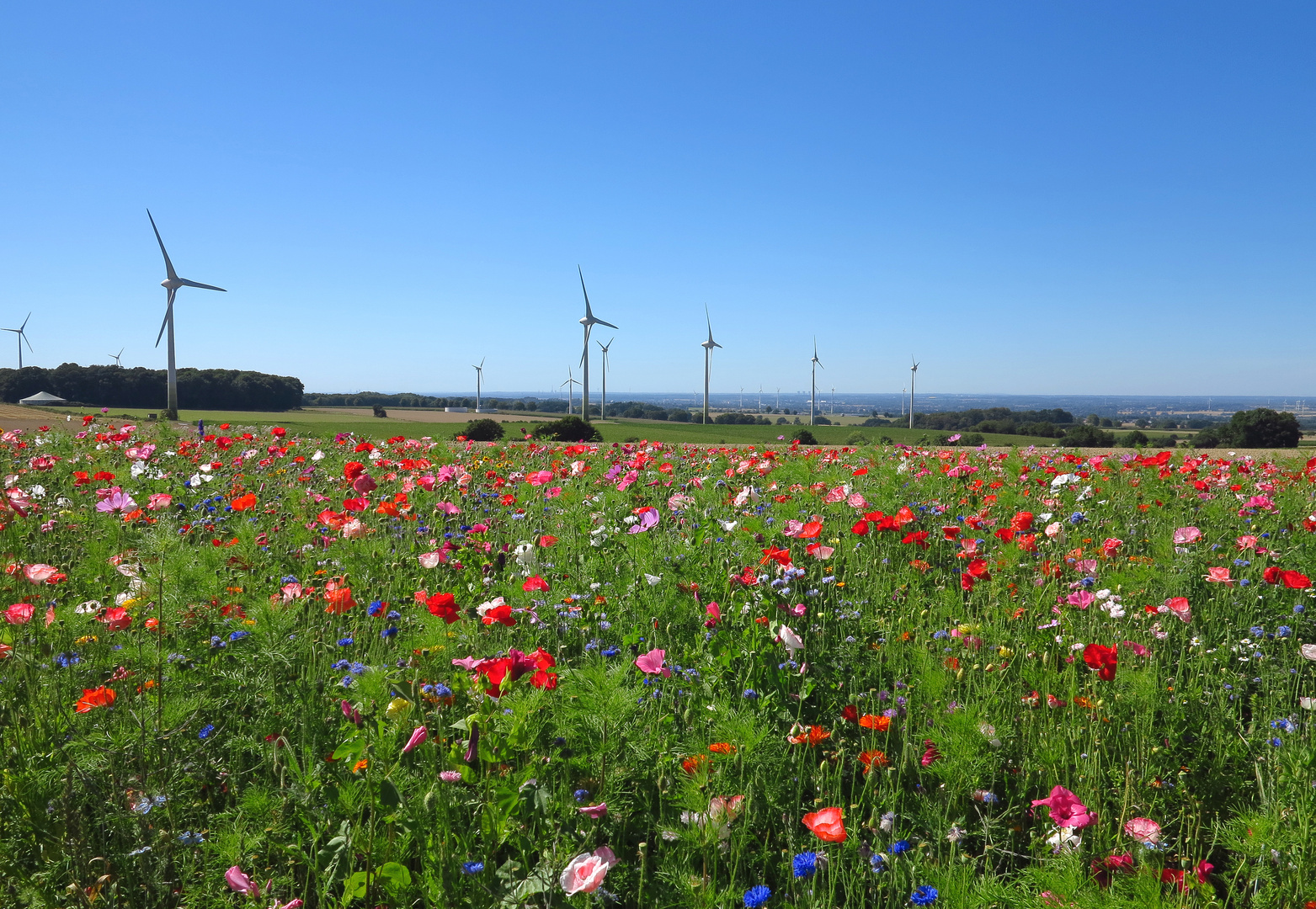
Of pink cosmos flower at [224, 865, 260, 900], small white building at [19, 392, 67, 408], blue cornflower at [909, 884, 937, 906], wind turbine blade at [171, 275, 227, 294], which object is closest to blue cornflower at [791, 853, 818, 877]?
blue cornflower at [909, 884, 937, 906]

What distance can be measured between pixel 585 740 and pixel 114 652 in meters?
2.07

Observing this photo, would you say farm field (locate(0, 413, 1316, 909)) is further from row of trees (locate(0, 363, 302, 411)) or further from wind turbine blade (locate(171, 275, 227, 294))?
row of trees (locate(0, 363, 302, 411))

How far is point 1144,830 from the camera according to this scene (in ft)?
6.69

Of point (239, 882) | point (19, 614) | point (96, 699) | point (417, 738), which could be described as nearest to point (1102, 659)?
A: point (417, 738)

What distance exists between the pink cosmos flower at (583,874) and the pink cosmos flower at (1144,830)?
1.51m

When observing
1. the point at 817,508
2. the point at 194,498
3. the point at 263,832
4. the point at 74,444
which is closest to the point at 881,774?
the point at 263,832

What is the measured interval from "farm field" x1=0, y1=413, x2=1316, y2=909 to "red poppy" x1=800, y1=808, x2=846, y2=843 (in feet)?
0.03

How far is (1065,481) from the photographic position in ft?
20.3

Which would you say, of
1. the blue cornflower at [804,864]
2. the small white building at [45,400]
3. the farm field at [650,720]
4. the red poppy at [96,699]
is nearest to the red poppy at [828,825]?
the farm field at [650,720]

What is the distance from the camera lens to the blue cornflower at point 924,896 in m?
1.78

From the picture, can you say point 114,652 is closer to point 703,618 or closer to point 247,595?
point 247,595

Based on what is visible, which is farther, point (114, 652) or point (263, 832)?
point (114, 652)

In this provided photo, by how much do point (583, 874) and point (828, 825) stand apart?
0.59 m

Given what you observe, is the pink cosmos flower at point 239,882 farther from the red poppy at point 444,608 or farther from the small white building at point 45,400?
the small white building at point 45,400
